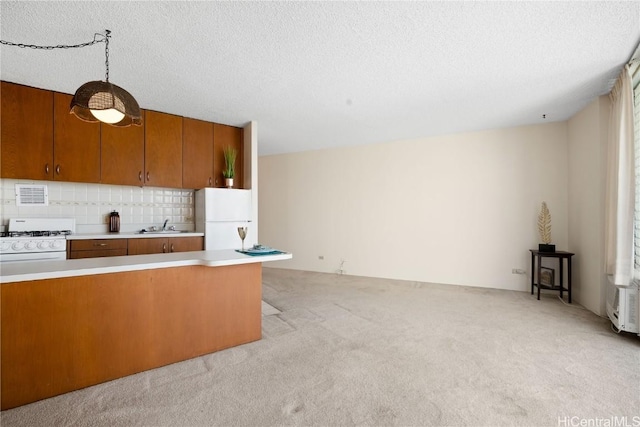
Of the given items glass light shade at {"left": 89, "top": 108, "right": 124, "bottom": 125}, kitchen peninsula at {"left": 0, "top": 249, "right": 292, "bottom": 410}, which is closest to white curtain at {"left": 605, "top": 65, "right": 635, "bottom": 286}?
kitchen peninsula at {"left": 0, "top": 249, "right": 292, "bottom": 410}

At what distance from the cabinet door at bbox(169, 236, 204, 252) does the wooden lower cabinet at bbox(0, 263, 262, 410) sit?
6.09 feet

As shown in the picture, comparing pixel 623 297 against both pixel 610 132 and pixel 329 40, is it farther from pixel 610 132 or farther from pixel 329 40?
pixel 329 40

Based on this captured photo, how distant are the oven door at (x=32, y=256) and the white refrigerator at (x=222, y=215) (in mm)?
1598

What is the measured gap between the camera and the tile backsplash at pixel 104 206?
3.62 m

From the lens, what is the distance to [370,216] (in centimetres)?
604

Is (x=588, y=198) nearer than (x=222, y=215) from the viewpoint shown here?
Yes

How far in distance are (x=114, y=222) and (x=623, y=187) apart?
597cm

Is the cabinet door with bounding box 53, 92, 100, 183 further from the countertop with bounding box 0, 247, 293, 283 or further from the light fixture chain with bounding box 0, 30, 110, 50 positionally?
the countertop with bounding box 0, 247, 293, 283

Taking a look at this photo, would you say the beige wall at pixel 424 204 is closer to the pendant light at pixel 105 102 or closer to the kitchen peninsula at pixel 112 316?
the kitchen peninsula at pixel 112 316

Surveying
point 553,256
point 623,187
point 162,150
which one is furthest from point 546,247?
point 162,150

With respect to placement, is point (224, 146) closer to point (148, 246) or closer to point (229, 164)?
point (229, 164)

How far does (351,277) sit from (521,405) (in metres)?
4.09

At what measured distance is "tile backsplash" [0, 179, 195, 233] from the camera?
3625mm

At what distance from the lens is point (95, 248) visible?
358cm
